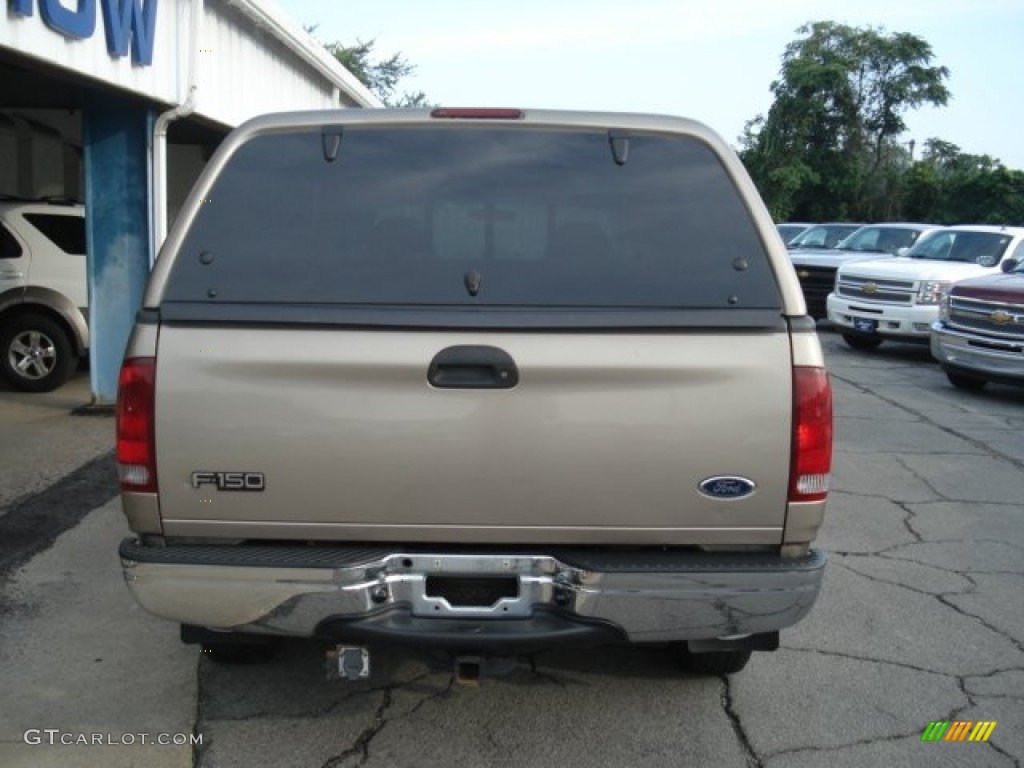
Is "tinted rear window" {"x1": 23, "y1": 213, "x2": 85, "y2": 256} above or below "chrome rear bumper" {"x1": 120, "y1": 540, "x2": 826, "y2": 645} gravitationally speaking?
above

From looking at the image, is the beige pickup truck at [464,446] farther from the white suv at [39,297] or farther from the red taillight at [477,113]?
the white suv at [39,297]

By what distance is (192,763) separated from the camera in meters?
3.35

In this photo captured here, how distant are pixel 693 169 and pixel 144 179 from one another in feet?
22.5

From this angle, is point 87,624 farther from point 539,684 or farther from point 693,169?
point 693,169

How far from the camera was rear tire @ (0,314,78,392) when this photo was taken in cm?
965

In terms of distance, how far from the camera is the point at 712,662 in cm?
396

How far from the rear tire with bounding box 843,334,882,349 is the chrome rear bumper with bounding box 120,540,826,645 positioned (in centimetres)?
1363

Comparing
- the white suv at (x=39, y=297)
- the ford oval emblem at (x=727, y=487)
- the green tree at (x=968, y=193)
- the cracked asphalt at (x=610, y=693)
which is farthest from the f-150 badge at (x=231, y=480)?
the green tree at (x=968, y=193)

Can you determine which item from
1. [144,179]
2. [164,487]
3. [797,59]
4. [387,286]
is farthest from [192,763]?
[797,59]

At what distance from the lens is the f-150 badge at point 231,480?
118 inches

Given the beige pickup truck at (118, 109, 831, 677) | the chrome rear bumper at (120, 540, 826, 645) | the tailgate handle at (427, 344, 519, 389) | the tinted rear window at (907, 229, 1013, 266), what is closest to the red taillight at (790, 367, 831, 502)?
the beige pickup truck at (118, 109, 831, 677)

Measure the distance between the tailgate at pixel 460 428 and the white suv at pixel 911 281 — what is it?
1203 cm

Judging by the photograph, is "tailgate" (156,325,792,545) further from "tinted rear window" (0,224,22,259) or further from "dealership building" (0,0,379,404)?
"tinted rear window" (0,224,22,259)

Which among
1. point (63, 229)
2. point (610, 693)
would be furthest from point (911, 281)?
point (610, 693)
